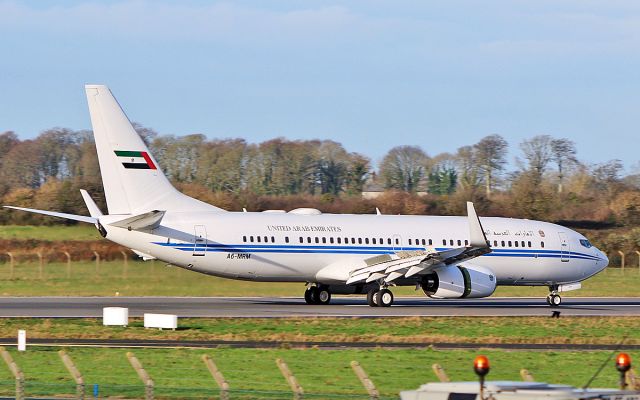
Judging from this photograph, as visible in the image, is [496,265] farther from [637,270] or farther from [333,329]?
[637,270]

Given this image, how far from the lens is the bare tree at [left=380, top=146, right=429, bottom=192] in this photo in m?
127

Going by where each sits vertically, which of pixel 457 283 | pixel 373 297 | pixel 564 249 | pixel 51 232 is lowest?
pixel 373 297

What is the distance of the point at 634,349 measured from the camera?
3272cm

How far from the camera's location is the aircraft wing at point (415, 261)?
4638 cm

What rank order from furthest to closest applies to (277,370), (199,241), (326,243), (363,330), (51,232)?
(51,232) < (326,243) < (199,241) < (363,330) < (277,370)

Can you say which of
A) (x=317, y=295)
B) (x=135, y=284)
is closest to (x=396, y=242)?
(x=317, y=295)

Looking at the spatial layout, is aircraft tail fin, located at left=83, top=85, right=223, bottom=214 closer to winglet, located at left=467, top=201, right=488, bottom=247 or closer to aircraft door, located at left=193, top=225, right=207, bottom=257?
aircraft door, located at left=193, top=225, right=207, bottom=257

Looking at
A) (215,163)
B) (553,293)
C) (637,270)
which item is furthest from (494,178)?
(553,293)

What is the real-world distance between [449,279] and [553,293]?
7.75m

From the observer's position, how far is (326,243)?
1976 inches

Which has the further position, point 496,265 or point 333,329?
point 496,265

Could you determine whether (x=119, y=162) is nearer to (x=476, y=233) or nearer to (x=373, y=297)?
(x=373, y=297)

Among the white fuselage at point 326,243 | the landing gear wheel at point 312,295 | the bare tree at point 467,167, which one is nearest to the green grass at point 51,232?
the landing gear wheel at point 312,295

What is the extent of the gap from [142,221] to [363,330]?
40.2 feet
